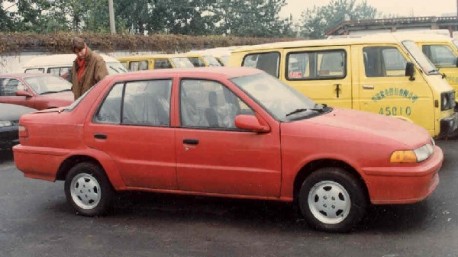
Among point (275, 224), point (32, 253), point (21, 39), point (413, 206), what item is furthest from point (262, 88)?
point (21, 39)

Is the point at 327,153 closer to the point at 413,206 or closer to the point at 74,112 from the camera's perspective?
the point at 413,206

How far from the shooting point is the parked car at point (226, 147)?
16.8 ft

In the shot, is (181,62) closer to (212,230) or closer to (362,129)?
(212,230)

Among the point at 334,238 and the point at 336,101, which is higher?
the point at 336,101

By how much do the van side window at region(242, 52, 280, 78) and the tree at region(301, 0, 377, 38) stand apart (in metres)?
61.0

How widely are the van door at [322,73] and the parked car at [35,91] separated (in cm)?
511

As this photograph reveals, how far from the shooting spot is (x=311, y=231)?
537 cm

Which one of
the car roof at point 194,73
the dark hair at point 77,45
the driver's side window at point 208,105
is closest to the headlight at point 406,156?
the driver's side window at point 208,105

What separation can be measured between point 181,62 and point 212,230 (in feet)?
38.2

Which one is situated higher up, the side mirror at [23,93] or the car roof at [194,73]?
the car roof at [194,73]

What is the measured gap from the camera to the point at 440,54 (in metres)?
11.4

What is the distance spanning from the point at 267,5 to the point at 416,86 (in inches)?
1745

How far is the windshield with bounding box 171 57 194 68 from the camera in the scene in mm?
16469

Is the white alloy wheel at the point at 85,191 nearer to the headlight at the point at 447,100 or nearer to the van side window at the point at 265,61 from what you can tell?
the van side window at the point at 265,61
